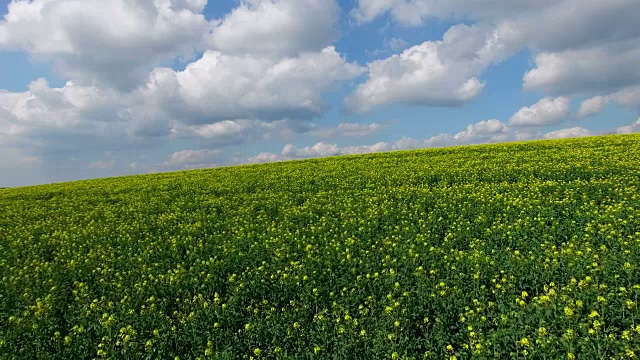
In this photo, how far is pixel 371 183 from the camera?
22016 mm

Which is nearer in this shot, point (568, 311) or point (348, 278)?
point (568, 311)

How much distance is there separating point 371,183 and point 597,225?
1176 cm

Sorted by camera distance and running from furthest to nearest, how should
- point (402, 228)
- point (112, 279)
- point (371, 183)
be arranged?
1. point (371, 183)
2. point (402, 228)
3. point (112, 279)

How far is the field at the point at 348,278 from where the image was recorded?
277 inches

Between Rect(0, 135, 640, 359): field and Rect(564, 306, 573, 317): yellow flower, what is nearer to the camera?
Rect(564, 306, 573, 317): yellow flower

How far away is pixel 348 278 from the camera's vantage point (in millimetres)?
9484

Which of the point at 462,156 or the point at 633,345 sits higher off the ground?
the point at 462,156

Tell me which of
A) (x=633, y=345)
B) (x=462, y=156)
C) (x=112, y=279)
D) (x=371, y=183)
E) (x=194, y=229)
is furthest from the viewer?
(x=462, y=156)

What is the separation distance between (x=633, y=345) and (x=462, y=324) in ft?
8.24

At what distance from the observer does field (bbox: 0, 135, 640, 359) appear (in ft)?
23.1

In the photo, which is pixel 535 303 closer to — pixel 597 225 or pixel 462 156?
pixel 597 225

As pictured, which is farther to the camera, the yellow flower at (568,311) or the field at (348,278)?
the field at (348,278)

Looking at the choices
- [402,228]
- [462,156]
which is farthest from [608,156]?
[402,228]

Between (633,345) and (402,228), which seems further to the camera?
(402,228)
